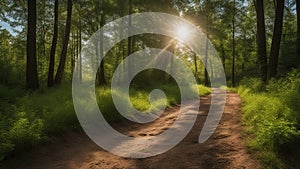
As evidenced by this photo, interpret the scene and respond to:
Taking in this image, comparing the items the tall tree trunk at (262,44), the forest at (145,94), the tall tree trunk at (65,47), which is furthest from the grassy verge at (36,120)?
the tall tree trunk at (262,44)

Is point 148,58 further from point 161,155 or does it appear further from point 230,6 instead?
point 161,155

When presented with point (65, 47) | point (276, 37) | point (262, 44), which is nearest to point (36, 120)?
point (65, 47)

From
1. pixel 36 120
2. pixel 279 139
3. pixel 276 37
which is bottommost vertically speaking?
pixel 279 139

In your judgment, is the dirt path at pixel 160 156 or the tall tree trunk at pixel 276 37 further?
the tall tree trunk at pixel 276 37

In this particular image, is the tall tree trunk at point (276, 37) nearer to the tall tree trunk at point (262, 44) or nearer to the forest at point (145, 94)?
the forest at point (145, 94)

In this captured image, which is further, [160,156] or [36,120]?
[36,120]

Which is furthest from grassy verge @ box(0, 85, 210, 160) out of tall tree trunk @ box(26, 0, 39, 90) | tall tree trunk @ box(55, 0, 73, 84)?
tall tree trunk @ box(55, 0, 73, 84)

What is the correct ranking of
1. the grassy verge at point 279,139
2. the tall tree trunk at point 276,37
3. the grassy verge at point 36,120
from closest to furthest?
the grassy verge at point 279,139, the grassy verge at point 36,120, the tall tree trunk at point 276,37

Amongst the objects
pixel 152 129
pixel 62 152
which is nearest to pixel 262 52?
pixel 152 129

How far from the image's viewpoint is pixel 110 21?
25375 mm

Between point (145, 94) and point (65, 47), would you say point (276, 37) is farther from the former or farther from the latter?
point (65, 47)

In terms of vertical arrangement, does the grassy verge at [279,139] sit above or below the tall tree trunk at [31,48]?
below

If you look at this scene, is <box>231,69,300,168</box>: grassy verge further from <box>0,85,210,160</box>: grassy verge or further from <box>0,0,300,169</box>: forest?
<box>0,85,210,160</box>: grassy verge

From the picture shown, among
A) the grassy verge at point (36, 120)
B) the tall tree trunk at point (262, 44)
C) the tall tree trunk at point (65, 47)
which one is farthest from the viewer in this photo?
the tall tree trunk at point (65, 47)
